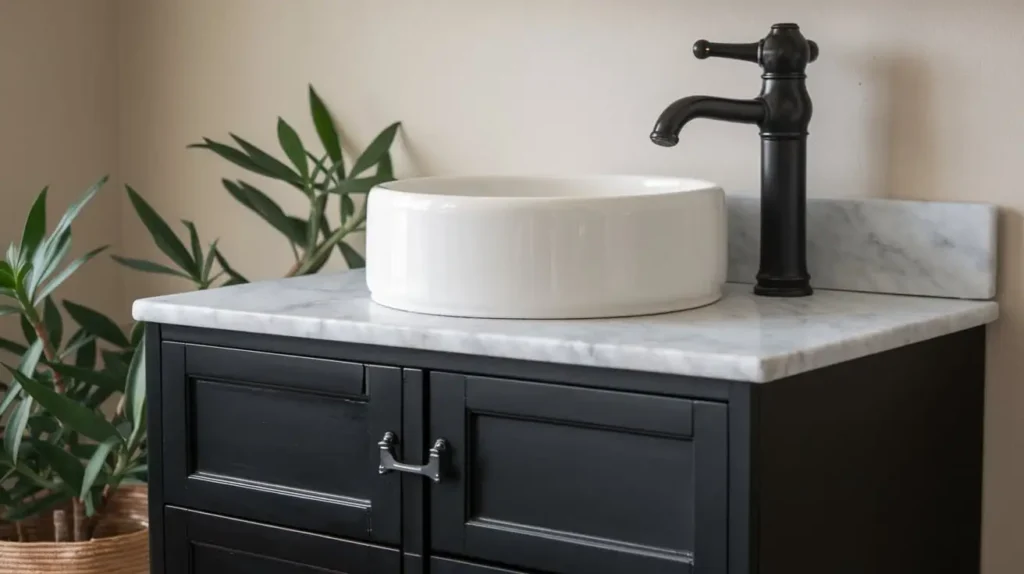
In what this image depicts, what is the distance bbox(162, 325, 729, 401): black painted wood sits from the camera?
1.15m

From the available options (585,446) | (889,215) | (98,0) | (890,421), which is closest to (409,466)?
(585,446)

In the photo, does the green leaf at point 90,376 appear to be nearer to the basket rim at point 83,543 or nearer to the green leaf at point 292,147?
the basket rim at point 83,543

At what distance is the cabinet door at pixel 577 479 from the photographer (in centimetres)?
114

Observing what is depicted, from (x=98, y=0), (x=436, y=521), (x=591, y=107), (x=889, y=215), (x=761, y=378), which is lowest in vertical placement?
(x=436, y=521)

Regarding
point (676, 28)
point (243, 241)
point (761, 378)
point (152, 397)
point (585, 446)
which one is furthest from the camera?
point (243, 241)

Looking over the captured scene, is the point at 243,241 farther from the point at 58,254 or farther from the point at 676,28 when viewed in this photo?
the point at 676,28

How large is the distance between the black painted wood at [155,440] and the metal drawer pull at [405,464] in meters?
0.30

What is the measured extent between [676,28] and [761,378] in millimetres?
685

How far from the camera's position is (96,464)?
166 centimetres

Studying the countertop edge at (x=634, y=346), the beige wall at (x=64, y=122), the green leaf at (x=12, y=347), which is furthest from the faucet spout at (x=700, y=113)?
the beige wall at (x=64, y=122)

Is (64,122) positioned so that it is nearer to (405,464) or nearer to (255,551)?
(255,551)

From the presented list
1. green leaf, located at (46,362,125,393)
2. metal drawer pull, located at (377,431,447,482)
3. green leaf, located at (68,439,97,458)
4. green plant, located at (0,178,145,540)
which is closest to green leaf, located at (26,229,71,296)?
green plant, located at (0,178,145,540)

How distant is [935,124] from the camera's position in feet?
4.91

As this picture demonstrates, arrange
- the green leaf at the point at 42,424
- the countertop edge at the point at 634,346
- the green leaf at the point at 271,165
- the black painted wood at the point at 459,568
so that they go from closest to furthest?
the countertop edge at the point at 634,346 < the black painted wood at the point at 459,568 < the green leaf at the point at 42,424 < the green leaf at the point at 271,165
